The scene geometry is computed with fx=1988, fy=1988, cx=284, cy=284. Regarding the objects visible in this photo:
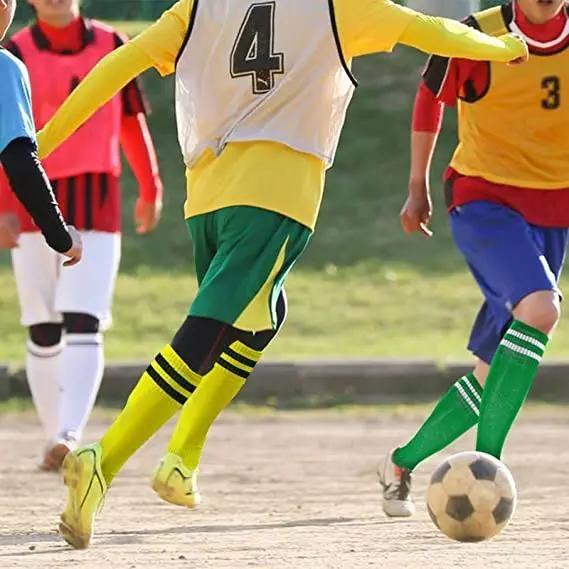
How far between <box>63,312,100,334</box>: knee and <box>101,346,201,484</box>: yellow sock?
2.62 meters

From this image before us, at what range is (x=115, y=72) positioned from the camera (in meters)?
6.06

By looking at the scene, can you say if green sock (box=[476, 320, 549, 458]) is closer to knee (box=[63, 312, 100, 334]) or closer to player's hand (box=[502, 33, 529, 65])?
player's hand (box=[502, 33, 529, 65])

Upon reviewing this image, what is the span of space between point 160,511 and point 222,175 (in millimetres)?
1627

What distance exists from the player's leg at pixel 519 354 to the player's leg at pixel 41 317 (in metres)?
2.74

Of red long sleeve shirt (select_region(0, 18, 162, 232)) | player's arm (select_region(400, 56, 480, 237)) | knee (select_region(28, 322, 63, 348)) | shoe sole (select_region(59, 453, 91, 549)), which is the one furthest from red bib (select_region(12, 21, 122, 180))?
shoe sole (select_region(59, 453, 91, 549))

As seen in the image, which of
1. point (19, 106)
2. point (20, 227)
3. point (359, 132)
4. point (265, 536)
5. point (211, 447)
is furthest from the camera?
point (359, 132)

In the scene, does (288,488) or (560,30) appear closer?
(560,30)

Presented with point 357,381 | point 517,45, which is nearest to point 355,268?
point 357,381

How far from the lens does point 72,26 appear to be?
8.55 m

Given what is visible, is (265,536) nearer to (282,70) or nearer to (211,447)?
(282,70)

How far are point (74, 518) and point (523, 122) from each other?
2225mm

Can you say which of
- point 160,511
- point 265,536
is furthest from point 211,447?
point 265,536

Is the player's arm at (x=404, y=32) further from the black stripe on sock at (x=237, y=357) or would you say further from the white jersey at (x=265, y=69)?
the black stripe on sock at (x=237, y=357)

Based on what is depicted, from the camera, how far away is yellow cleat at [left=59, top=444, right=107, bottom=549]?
227 inches
